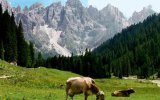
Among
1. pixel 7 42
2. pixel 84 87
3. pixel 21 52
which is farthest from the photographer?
pixel 21 52

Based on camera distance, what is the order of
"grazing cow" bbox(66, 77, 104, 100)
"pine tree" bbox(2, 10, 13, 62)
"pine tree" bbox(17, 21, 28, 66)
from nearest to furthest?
1. "grazing cow" bbox(66, 77, 104, 100)
2. "pine tree" bbox(2, 10, 13, 62)
3. "pine tree" bbox(17, 21, 28, 66)

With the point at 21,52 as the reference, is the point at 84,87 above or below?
below

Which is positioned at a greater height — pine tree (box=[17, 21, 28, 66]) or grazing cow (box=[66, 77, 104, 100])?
pine tree (box=[17, 21, 28, 66])

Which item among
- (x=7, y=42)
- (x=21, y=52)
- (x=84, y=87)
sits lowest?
(x=84, y=87)

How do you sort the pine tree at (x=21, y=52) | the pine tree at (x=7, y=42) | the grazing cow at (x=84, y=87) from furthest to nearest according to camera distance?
the pine tree at (x=21, y=52), the pine tree at (x=7, y=42), the grazing cow at (x=84, y=87)

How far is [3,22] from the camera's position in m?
143

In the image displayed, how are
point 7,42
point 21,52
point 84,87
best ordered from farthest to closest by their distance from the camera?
point 21,52
point 7,42
point 84,87

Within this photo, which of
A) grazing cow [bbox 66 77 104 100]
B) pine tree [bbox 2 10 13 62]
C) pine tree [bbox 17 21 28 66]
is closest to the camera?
grazing cow [bbox 66 77 104 100]

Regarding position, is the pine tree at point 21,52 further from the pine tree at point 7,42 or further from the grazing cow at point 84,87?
the grazing cow at point 84,87

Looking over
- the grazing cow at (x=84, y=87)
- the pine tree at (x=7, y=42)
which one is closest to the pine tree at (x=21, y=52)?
the pine tree at (x=7, y=42)

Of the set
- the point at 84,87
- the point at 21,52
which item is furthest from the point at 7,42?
the point at 84,87

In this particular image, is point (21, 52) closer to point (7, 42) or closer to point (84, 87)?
point (7, 42)

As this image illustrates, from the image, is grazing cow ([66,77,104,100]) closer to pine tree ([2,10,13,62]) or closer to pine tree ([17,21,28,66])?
pine tree ([2,10,13,62])

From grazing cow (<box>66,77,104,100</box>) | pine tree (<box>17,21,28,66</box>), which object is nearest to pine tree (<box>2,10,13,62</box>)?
pine tree (<box>17,21,28,66</box>)
